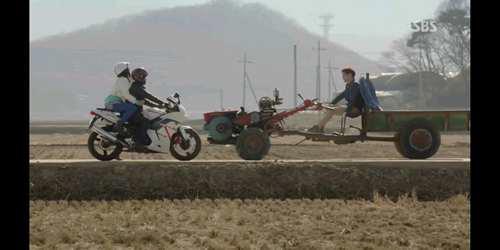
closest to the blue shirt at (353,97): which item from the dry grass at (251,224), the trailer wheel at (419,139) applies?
the trailer wheel at (419,139)

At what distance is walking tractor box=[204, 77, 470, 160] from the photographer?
14258 mm

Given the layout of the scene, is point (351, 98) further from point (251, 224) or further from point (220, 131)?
point (251, 224)

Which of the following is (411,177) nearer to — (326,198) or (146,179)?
(326,198)

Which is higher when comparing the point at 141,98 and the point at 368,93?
the point at 368,93

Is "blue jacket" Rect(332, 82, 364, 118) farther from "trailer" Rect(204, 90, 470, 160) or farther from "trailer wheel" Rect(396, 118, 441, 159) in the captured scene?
"trailer wheel" Rect(396, 118, 441, 159)

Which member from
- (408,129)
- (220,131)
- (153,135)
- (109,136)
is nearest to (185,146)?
(153,135)

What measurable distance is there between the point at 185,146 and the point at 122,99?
4.16 feet

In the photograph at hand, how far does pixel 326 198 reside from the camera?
11.6 m

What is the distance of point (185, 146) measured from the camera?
43.9 ft

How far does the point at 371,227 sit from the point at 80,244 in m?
3.11

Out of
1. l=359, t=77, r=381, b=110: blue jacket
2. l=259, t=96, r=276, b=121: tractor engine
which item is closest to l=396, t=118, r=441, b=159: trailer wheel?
l=359, t=77, r=381, b=110: blue jacket

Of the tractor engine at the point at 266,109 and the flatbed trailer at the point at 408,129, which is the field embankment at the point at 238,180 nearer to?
the flatbed trailer at the point at 408,129

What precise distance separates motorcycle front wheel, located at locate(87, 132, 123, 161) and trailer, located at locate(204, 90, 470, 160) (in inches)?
82.4
